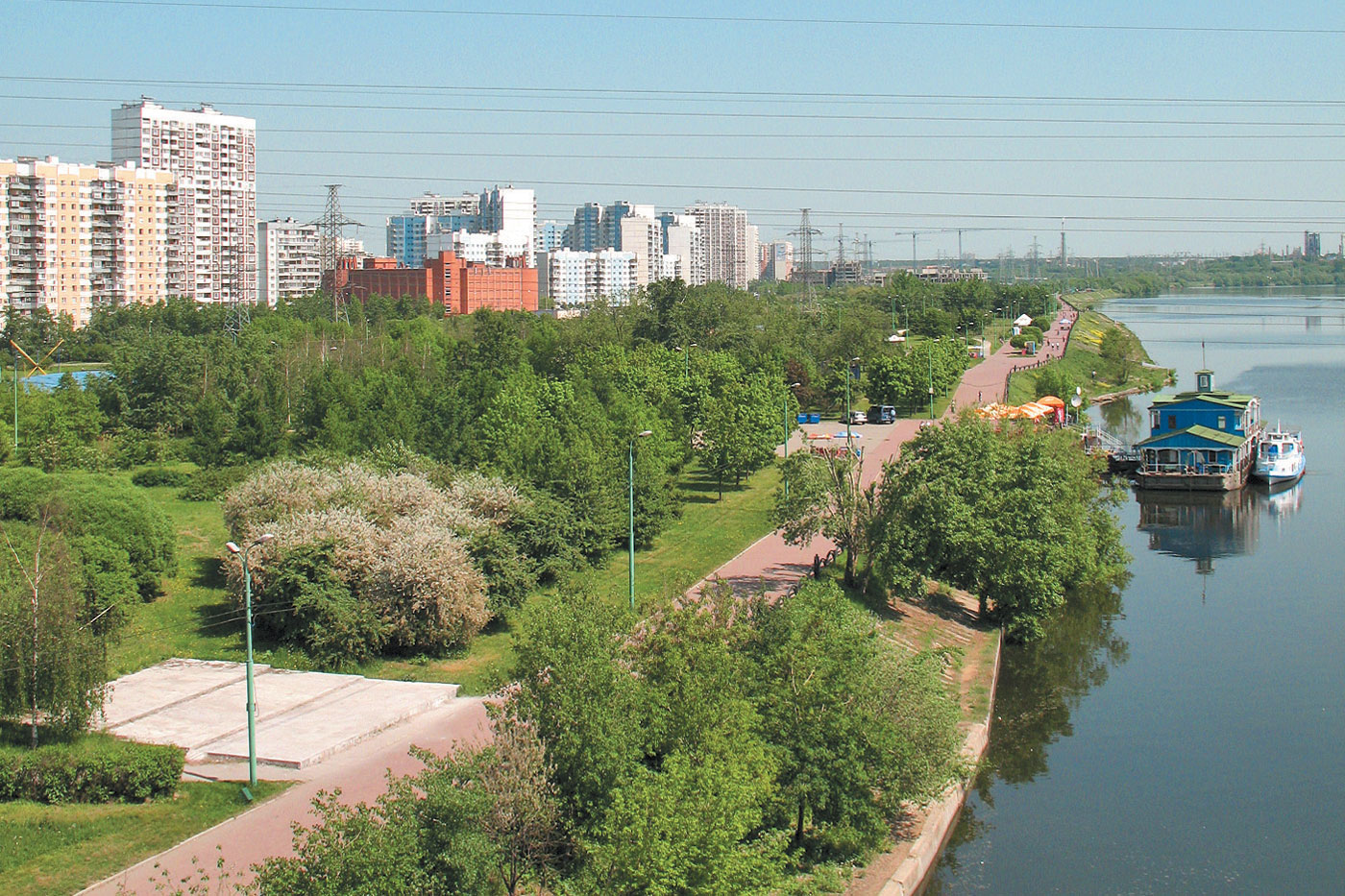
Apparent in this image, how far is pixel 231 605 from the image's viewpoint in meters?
23.9

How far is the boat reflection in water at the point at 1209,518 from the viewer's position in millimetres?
34481

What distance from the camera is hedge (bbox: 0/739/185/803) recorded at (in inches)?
595

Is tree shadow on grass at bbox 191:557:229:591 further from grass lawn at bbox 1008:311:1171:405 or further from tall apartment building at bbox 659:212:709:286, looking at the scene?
tall apartment building at bbox 659:212:709:286

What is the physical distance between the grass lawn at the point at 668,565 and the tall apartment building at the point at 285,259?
78.1 metres

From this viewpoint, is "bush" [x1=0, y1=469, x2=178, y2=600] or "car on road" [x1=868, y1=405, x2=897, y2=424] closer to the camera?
"bush" [x1=0, y1=469, x2=178, y2=600]

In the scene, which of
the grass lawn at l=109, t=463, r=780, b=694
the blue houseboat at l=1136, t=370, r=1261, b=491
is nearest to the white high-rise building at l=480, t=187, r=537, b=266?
the blue houseboat at l=1136, t=370, r=1261, b=491

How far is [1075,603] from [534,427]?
13549 mm

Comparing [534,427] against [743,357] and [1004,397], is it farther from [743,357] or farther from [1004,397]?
[1004,397]

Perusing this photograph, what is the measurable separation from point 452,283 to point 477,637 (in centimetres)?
8524

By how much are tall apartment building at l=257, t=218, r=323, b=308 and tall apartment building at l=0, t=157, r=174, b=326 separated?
80.2 feet

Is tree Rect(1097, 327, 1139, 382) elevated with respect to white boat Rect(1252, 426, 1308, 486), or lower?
elevated

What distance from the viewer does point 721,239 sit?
7269 inches

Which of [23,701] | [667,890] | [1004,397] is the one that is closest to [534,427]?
[23,701]

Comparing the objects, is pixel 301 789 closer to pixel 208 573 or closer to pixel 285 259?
pixel 208 573
